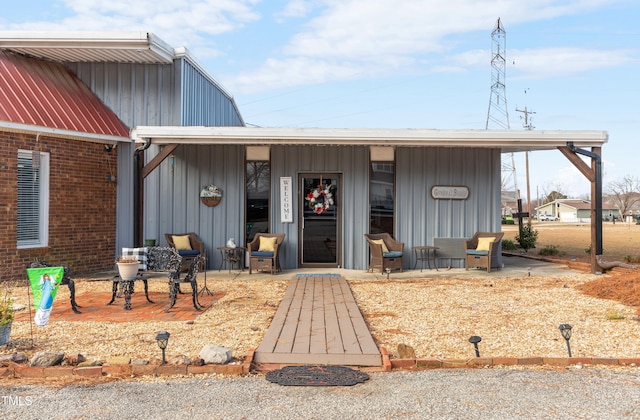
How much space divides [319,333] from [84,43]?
8233 mm

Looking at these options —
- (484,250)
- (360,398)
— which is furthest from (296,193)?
(360,398)

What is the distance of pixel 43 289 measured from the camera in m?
5.18

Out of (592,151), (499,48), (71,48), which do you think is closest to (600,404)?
(592,151)

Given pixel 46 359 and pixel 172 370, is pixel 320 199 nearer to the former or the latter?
pixel 172 370

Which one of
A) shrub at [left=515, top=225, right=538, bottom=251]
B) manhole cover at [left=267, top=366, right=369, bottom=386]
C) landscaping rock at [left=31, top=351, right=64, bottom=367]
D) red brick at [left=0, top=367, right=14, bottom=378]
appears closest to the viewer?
manhole cover at [left=267, top=366, right=369, bottom=386]

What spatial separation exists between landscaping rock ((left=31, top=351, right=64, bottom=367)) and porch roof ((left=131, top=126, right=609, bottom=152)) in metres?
5.46

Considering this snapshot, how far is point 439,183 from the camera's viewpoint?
427 inches

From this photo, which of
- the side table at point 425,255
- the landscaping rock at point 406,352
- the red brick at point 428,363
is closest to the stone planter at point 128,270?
the landscaping rock at point 406,352

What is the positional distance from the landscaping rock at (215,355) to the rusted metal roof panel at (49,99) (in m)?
6.60

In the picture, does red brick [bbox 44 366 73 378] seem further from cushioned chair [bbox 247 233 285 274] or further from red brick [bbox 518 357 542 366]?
cushioned chair [bbox 247 233 285 274]

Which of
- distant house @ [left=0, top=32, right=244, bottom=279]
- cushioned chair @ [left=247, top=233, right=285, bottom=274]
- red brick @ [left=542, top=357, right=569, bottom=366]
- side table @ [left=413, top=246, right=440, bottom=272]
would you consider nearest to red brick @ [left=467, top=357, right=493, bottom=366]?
red brick @ [left=542, top=357, right=569, bottom=366]

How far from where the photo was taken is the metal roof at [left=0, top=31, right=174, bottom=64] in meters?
10.3

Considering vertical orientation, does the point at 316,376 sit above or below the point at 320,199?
below

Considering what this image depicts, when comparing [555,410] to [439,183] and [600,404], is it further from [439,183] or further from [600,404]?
[439,183]
